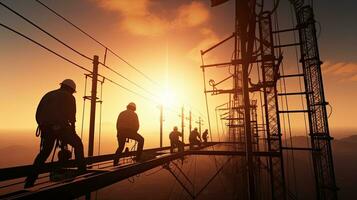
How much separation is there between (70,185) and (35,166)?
181 centimetres

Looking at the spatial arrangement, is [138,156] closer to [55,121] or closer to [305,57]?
[55,121]

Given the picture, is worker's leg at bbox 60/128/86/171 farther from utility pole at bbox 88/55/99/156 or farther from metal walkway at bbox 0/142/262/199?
utility pole at bbox 88/55/99/156

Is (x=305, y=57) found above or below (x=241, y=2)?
above

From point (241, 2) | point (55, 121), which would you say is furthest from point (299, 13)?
point (55, 121)

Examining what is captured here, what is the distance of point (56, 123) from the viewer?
185 inches

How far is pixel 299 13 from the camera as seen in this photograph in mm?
18734

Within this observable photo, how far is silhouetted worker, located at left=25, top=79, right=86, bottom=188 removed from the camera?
184 inches

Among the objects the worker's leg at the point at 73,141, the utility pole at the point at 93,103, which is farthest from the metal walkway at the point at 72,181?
the utility pole at the point at 93,103

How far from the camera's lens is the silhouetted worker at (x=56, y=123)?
4668 millimetres

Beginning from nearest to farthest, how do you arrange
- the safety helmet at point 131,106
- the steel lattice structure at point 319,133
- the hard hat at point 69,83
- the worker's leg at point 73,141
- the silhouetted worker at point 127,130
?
the worker's leg at point 73,141, the hard hat at point 69,83, the silhouetted worker at point 127,130, the safety helmet at point 131,106, the steel lattice structure at point 319,133

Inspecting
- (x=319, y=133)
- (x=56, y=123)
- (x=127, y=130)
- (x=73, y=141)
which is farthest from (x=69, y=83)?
(x=319, y=133)

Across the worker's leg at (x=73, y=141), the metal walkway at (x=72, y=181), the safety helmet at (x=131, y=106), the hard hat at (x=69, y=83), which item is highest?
the hard hat at (x=69, y=83)

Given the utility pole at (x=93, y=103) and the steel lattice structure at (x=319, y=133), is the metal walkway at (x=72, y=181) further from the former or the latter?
the steel lattice structure at (x=319, y=133)

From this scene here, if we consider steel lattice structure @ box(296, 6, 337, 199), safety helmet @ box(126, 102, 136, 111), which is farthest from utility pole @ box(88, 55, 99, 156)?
steel lattice structure @ box(296, 6, 337, 199)
